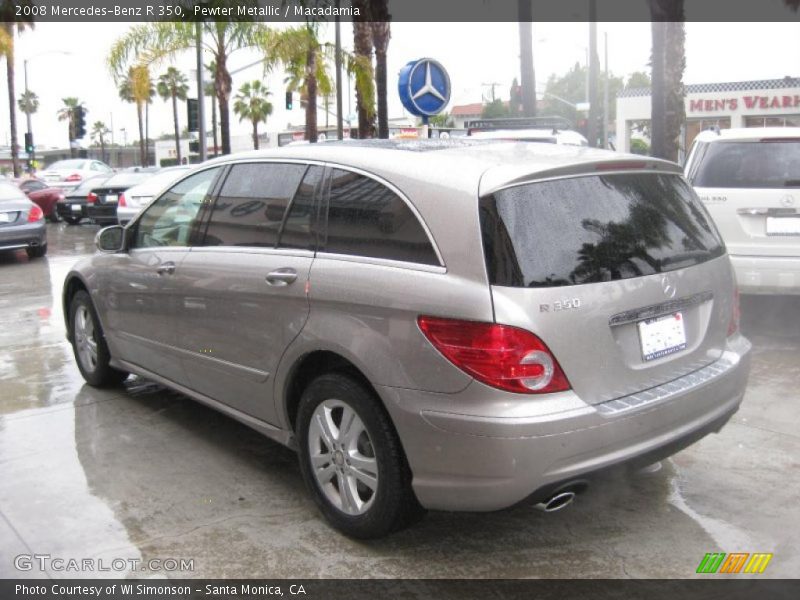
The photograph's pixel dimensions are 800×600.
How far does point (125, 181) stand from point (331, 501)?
18281mm

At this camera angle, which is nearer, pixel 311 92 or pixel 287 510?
pixel 287 510

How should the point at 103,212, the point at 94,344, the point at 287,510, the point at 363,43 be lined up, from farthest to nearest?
the point at 103,212, the point at 363,43, the point at 94,344, the point at 287,510

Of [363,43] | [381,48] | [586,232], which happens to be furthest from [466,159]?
[363,43]

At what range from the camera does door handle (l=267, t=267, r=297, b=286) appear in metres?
3.78

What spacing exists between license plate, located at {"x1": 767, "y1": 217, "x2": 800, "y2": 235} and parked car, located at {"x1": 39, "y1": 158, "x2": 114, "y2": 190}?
24885 mm

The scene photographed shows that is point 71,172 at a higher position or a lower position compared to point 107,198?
higher

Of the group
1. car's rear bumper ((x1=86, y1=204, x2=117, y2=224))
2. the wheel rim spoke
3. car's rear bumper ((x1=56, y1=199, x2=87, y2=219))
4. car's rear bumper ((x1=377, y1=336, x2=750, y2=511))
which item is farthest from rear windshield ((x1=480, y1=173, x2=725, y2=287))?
car's rear bumper ((x1=56, y1=199, x2=87, y2=219))

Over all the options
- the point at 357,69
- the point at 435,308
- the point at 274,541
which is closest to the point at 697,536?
the point at 435,308

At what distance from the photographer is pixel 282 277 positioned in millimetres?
3822

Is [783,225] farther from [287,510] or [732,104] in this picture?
[732,104]

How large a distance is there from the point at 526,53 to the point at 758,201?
1240 centimetres

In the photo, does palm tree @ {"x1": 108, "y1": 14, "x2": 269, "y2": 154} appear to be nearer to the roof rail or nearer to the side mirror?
the roof rail

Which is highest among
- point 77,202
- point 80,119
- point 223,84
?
point 80,119

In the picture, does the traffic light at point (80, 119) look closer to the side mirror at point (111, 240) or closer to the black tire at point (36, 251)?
the black tire at point (36, 251)
